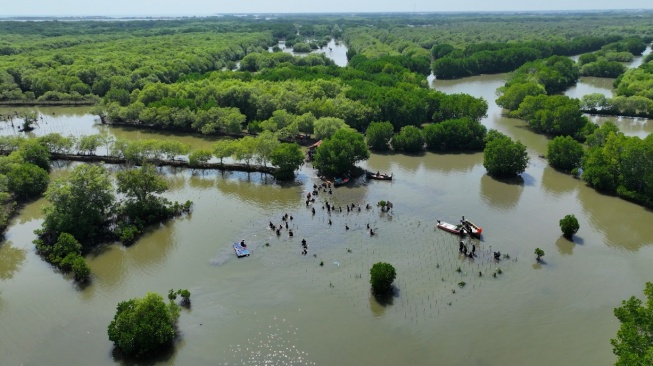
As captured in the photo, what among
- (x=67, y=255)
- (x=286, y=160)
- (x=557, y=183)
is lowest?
(x=557, y=183)

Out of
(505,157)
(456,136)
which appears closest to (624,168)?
(505,157)

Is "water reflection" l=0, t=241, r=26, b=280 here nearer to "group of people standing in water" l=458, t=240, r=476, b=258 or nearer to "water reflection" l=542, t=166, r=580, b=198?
"group of people standing in water" l=458, t=240, r=476, b=258

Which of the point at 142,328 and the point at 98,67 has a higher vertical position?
the point at 98,67

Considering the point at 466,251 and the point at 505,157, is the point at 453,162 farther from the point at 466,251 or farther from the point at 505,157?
the point at 466,251

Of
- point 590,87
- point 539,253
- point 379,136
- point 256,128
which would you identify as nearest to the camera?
point 539,253

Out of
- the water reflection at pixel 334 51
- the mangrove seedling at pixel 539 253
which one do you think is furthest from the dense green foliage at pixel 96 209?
the water reflection at pixel 334 51

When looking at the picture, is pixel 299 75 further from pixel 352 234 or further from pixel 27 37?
pixel 27 37

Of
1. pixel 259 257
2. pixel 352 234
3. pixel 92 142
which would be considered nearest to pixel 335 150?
pixel 352 234
